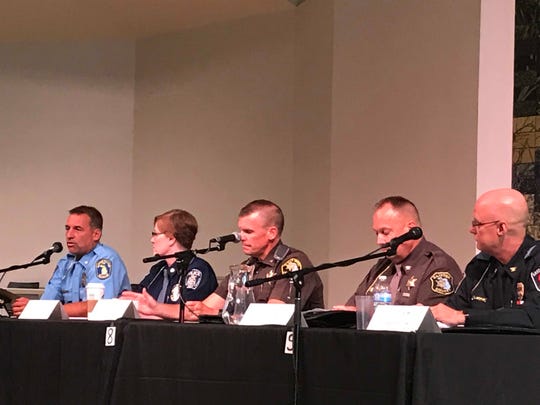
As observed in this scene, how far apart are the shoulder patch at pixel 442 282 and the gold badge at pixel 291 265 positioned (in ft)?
1.92

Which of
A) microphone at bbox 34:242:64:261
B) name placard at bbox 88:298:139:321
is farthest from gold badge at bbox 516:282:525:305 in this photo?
microphone at bbox 34:242:64:261

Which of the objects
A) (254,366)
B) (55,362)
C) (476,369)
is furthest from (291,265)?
(476,369)

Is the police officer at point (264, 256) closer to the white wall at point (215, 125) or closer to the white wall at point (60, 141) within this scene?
the white wall at point (215, 125)

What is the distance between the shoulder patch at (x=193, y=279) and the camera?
14.1 feet

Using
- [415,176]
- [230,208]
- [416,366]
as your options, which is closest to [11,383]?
[416,366]

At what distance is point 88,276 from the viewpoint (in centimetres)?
465

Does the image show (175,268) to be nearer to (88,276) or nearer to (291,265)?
(88,276)

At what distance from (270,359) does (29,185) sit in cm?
457

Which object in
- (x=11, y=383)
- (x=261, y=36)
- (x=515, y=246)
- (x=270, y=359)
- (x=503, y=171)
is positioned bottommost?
(x=11, y=383)


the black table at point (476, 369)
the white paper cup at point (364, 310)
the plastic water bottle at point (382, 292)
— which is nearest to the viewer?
the black table at point (476, 369)

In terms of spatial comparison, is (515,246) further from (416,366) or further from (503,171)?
(503,171)

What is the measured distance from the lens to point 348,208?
5465mm

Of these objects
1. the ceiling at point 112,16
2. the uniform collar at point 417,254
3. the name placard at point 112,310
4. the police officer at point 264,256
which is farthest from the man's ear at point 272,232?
the ceiling at point 112,16

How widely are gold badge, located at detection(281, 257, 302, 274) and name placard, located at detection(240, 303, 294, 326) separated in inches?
36.3
